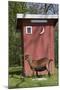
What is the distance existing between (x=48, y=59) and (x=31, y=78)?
33 cm

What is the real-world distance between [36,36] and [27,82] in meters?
0.60

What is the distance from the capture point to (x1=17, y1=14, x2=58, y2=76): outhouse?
371 cm

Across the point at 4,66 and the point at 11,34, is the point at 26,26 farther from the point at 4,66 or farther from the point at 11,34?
the point at 4,66

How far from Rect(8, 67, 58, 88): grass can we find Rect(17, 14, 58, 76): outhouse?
78 mm

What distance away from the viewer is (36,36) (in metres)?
3.74

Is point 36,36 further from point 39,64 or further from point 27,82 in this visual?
point 27,82

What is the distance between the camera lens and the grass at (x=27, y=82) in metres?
3.67

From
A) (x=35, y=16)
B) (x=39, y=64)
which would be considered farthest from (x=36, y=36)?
(x=39, y=64)

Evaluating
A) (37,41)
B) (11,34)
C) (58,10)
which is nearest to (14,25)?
(11,34)

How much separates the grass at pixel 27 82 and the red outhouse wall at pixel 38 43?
8 centimetres

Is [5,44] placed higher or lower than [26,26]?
lower

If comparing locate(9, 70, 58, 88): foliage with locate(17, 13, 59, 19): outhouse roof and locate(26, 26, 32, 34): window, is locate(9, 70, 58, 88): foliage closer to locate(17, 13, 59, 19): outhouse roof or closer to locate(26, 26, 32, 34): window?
locate(26, 26, 32, 34): window

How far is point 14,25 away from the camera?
3.68 meters

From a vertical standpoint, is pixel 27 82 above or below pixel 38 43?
below
